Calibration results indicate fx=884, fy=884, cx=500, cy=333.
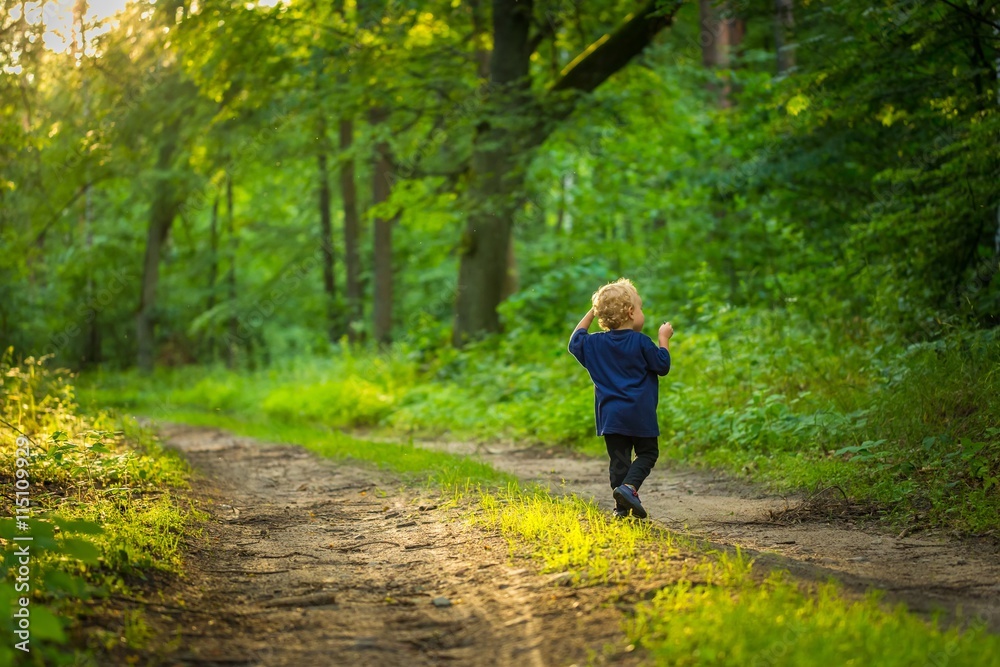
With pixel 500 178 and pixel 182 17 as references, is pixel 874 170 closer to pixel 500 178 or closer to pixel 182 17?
pixel 500 178

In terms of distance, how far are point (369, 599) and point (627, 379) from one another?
249cm

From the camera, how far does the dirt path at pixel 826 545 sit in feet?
14.8

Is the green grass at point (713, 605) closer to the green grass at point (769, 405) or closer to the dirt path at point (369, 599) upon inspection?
the dirt path at point (369, 599)

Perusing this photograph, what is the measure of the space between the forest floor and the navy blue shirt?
76 cm

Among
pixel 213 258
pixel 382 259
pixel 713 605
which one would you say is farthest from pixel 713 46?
pixel 213 258

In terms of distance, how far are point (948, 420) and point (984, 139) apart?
2.53m

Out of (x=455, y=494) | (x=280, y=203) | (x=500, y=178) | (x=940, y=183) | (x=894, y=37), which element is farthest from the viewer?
(x=280, y=203)

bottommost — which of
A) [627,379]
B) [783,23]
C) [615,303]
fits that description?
[627,379]

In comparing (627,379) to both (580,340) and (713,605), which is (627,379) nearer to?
(580,340)

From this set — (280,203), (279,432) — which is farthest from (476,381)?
(280,203)

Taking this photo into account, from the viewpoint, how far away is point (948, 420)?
7.21 meters

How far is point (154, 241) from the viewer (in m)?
27.5

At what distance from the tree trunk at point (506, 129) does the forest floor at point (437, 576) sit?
8486 millimetres

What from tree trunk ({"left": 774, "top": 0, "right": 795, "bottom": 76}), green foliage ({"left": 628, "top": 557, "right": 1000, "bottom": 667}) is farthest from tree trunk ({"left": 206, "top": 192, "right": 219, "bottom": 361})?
green foliage ({"left": 628, "top": 557, "right": 1000, "bottom": 667})
